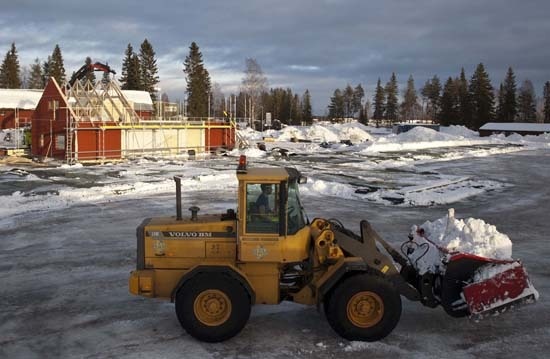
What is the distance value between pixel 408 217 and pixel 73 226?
1020cm

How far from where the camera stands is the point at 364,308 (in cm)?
710

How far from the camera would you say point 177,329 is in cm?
771

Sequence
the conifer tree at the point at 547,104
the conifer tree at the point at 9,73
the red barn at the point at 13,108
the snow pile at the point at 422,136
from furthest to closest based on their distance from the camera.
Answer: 1. the conifer tree at the point at 547,104
2. the conifer tree at the point at 9,73
3. the snow pile at the point at 422,136
4. the red barn at the point at 13,108

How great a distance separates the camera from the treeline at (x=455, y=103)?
97.9 metres

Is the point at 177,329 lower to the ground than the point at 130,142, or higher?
lower

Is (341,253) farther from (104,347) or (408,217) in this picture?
(408,217)

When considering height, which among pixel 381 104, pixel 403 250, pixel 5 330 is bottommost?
pixel 5 330

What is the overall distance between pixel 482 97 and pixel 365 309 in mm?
98563

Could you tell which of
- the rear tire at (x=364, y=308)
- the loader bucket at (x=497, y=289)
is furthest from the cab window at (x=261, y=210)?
the loader bucket at (x=497, y=289)

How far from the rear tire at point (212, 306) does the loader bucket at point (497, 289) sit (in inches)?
118

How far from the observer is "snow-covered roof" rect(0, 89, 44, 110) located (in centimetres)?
6756

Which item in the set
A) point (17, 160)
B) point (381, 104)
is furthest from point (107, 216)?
point (381, 104)

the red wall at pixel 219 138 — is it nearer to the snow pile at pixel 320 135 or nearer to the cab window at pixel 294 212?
the snow pile at pixel 320 135

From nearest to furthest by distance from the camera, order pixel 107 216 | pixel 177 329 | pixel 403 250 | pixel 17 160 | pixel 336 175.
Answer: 1. pixel 177 329
2. pixel 403 250
3. pixel 107 216
4. pixel 336 175
5. pixel 17 160
